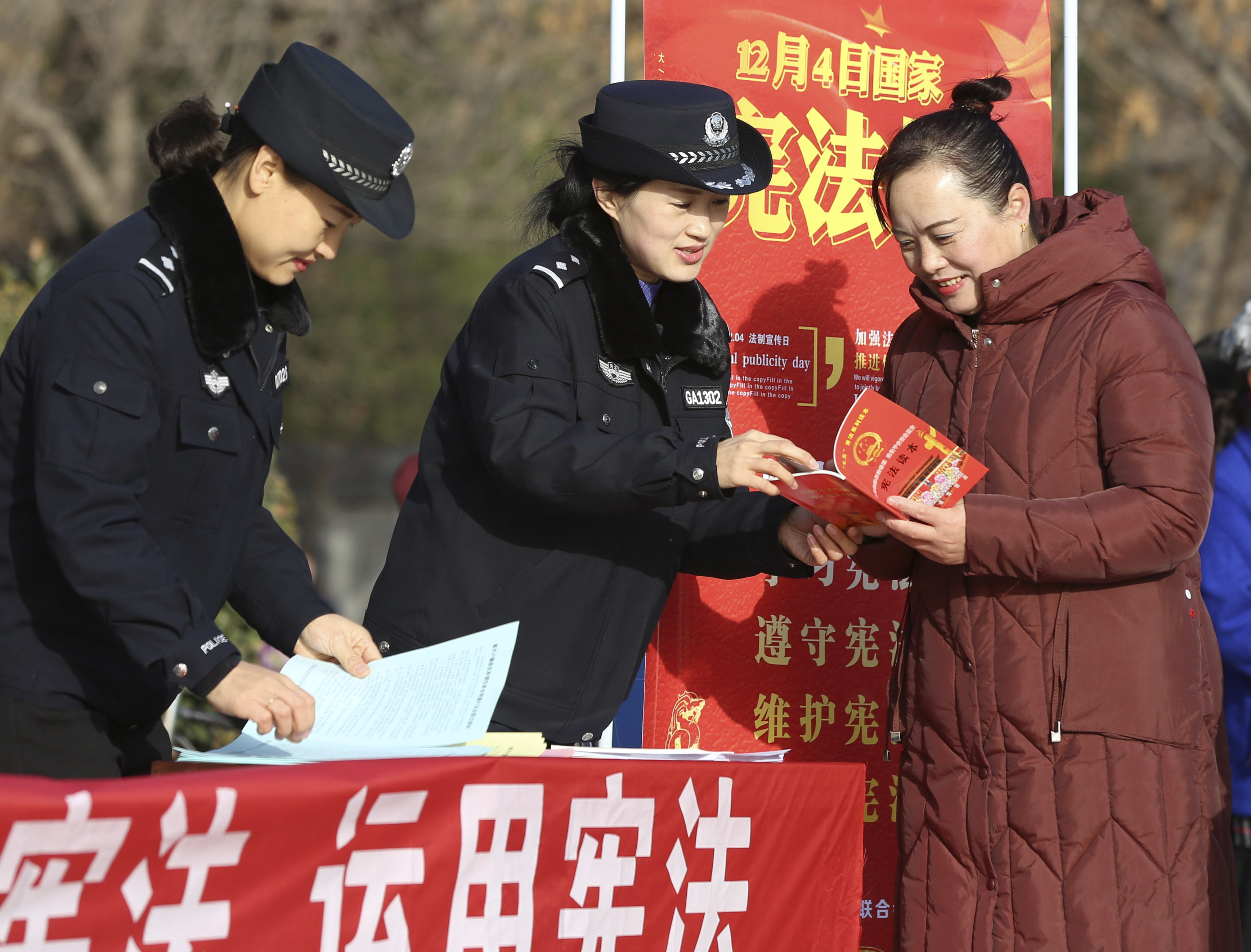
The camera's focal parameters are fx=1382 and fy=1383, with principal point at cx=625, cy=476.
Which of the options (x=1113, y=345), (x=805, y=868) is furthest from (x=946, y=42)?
(x=805, y=868)

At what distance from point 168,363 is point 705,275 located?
1.51 meters

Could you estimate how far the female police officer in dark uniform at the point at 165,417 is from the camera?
6.34 feet

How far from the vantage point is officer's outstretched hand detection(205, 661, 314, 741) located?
1.94 metres

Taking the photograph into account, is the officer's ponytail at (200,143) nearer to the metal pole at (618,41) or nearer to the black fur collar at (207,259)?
the black fur collar at (207,259)

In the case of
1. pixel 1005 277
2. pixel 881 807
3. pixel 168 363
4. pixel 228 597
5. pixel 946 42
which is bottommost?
pixel 881 807

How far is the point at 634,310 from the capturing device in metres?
2.56

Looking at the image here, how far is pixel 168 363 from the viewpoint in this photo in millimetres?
2100

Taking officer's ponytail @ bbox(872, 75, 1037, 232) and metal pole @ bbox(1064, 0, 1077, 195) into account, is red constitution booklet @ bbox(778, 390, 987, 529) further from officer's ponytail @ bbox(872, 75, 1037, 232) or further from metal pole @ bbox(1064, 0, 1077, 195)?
metal pole @ bbox(1064, 0, 1077, 195)

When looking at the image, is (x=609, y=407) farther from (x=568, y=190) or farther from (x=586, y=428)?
(x=568, y=190)

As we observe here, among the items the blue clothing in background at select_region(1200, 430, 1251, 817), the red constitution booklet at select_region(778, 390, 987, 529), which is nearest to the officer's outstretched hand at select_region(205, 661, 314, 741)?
the red constitution booklet at select_region(778, 390, 987, 529)

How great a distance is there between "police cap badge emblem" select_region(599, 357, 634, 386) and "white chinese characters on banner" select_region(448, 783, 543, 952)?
843 mm

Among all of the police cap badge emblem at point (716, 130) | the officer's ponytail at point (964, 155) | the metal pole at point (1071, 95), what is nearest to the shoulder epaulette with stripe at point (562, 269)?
the police cap badge emblem at point (716, 130)

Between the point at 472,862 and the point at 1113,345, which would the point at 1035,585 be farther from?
the point at 472,862

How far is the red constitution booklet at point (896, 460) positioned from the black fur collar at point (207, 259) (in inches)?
36.9
